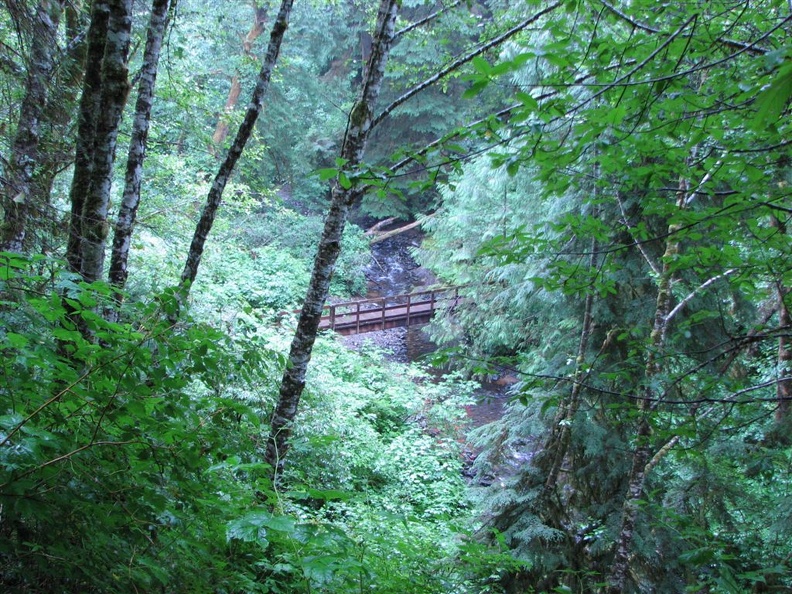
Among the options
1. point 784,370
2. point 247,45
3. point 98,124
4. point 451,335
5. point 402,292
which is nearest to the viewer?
point 98,124

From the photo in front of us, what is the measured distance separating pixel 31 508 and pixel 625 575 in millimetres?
4446

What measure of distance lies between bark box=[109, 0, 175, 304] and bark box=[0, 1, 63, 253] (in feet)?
1.95

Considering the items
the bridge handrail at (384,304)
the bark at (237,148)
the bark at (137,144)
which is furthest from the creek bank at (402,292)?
the bark at (137,144)

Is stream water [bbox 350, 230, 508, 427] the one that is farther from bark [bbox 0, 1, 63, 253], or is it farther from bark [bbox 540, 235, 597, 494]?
bark [bbox 0, 1, 63, 253]

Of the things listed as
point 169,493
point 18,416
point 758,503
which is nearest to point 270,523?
point 169,493

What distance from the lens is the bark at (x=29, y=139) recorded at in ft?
9.23

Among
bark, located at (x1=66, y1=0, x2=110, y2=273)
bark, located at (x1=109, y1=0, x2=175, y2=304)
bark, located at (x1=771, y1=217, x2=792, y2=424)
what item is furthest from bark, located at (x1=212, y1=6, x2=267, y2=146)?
bark, located at (x1=771, y1=217, x2=792, y2=424)

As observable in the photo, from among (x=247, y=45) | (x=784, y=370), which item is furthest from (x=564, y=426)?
(x=247, y=45)

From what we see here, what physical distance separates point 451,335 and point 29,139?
703cm

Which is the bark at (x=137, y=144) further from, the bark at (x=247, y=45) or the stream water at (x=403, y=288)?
the bark at (x=247, y=45)

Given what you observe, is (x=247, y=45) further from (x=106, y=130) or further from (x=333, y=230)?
(x=106, y=130)

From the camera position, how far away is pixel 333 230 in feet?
13.8

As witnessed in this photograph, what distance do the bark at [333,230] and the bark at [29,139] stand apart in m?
1.92

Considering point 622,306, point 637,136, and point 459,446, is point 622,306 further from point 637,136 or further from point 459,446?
point 459,446
